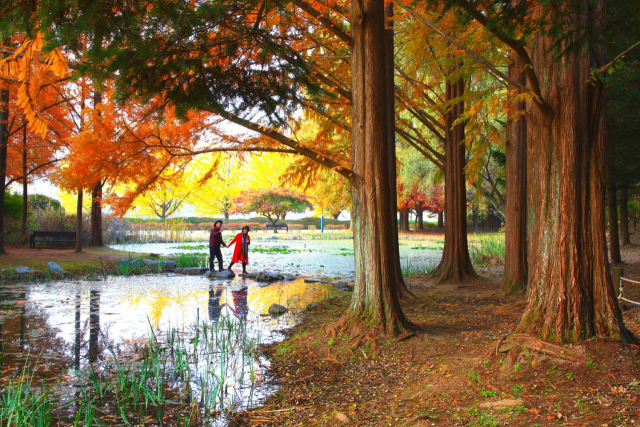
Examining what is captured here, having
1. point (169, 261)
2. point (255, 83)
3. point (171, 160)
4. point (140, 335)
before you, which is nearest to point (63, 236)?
point (169, 261)

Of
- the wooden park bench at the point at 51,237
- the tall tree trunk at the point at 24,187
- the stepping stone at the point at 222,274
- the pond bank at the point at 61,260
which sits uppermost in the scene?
the tall tree trunk at the point at 24,187

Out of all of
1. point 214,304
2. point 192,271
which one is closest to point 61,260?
point 192,271

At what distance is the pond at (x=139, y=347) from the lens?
3.95 metres

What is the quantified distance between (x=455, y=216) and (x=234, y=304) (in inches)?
212

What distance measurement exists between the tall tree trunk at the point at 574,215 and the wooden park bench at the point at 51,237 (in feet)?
54.1

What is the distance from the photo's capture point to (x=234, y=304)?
29.0 feet

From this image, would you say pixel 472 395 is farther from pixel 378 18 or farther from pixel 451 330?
pixel 378 18

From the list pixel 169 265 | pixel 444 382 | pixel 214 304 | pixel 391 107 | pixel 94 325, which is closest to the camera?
pixel 444 382

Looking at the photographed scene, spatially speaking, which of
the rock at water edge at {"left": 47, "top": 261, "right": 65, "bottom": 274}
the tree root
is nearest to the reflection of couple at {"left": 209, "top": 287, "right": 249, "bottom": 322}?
the tree root

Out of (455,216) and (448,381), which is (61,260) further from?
(448,381)

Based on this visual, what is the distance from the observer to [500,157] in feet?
46.9

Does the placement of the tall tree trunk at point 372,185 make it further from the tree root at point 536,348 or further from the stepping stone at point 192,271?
the stepping stone at point 192,271

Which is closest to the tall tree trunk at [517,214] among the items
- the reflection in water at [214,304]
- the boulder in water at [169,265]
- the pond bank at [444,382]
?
the pond bank at [444,382]

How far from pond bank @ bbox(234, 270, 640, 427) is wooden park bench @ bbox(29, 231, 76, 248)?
45.9 ft
